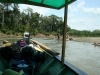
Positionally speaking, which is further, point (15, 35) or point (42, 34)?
point (42, 34)

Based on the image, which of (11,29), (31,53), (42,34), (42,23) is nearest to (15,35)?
(11,29)

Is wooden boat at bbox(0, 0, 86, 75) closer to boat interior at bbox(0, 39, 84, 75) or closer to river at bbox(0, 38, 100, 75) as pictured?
boat interior at bbox(0, 39, 84, 75)

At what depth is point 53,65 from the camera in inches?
155

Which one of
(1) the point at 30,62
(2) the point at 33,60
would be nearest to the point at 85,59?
(2) the point at 33,60

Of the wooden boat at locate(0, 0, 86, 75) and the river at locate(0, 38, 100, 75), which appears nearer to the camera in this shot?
the wooden boat at locate(0, 0, 86, 75)

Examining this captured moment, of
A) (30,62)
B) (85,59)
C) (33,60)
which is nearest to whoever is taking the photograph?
(30,62)

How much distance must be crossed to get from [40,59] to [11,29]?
4408 cm

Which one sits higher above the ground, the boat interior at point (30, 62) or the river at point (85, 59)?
the boat interior at point (30, 62)

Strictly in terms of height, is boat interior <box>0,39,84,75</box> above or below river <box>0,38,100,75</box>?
above

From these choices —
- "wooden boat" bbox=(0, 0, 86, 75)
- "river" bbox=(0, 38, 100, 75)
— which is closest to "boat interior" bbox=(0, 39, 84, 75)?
"wooden boat" bbox=(0, 0, 86, 75)

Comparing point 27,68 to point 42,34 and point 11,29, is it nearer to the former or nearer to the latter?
point 11,29

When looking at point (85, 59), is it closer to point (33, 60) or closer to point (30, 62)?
point (33, 60)

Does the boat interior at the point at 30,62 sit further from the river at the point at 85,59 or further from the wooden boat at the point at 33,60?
the river at the point at 85,59

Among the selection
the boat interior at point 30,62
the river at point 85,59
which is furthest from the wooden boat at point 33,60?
the river at point 85,59
